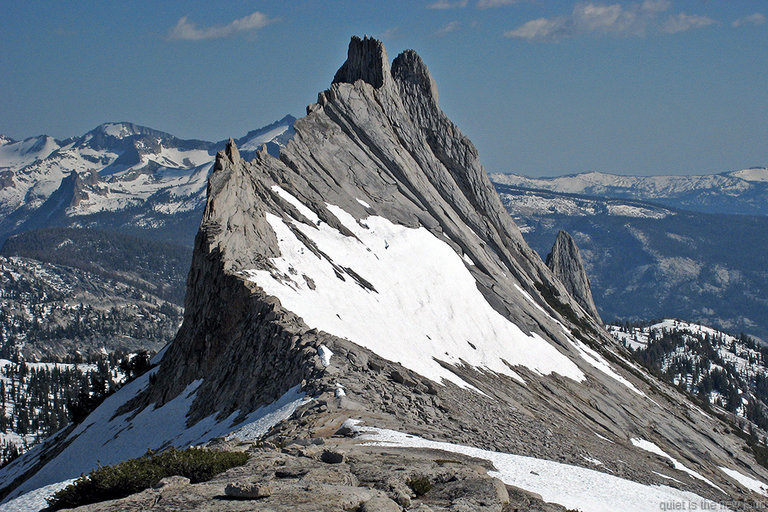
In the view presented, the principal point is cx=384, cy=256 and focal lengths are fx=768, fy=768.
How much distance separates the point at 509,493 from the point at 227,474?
8133 millimetres

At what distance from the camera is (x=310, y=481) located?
20562 mm

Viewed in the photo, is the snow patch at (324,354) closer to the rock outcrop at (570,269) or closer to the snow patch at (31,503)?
the snow patch at (31,503)

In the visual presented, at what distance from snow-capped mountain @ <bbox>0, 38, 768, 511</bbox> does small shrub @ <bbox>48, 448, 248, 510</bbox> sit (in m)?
3.12

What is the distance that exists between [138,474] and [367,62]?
82.0 metres

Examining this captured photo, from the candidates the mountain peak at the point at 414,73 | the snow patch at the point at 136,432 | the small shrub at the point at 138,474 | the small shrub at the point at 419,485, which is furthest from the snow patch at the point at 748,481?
the small shrub at the point at 138,474

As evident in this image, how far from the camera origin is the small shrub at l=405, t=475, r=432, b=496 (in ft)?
69.1

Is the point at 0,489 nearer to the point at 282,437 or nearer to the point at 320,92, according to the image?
the point at 282,437

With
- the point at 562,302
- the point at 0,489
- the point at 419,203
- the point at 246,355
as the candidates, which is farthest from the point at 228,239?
the point at 562,302

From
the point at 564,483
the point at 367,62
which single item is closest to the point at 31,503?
the point at 564,483

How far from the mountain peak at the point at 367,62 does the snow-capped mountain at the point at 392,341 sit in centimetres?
29

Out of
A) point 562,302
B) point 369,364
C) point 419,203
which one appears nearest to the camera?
point 369,364

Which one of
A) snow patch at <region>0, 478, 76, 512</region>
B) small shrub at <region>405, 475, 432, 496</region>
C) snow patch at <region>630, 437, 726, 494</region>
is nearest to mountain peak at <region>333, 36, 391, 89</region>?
snow patch at <region>630, 437, 726, 494</region>

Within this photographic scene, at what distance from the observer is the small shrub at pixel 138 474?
70.7 feet

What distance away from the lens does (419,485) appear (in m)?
21.1
